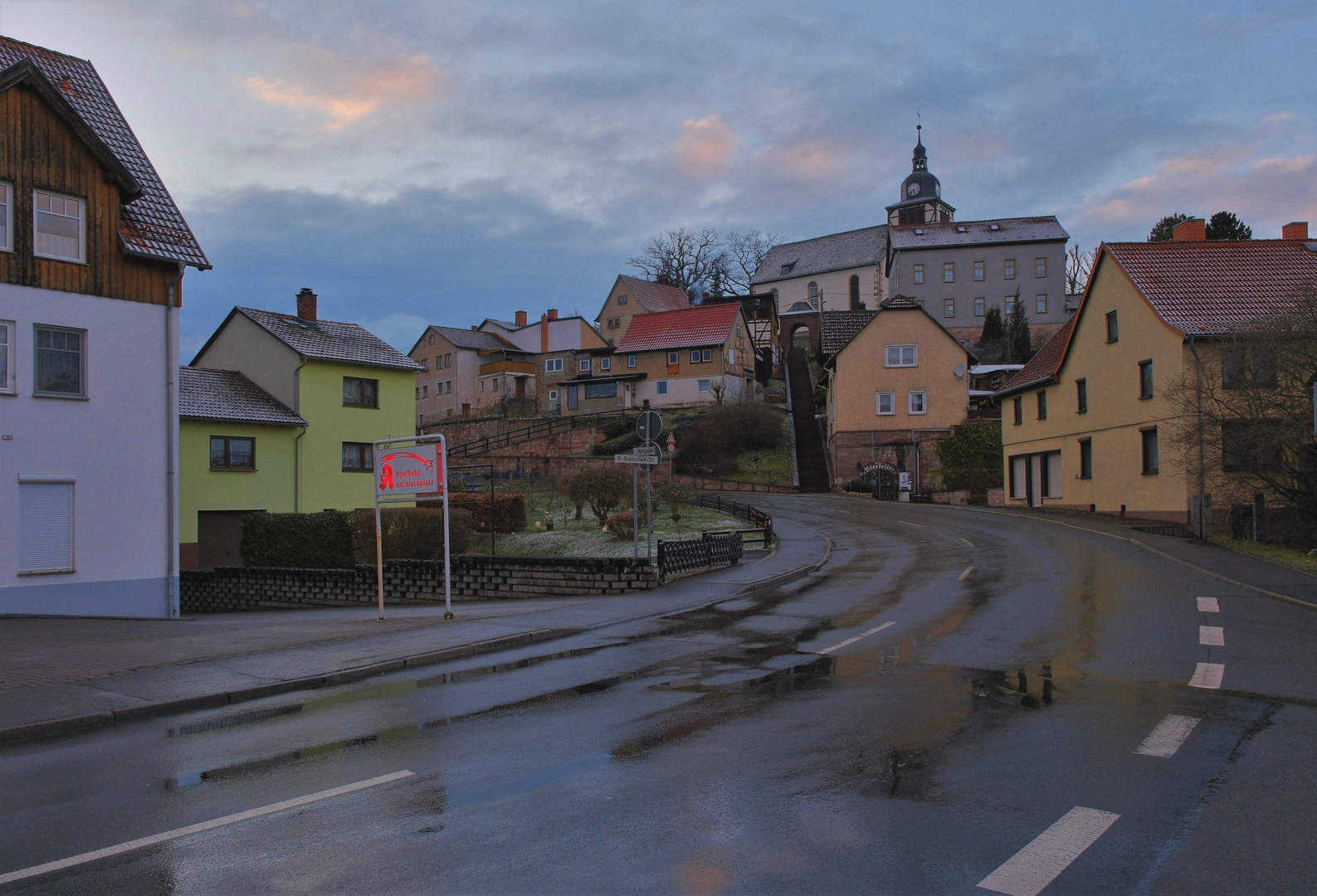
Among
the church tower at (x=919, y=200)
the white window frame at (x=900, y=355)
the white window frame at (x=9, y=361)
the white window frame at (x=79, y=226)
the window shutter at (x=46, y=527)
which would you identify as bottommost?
the window shutter at (x=46, y=527)

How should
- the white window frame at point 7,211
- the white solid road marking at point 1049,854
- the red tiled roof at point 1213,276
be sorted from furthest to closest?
the red tiled roof at point 1213,276, the white window frame at point 7,211, the white solid road marking at point 1049,854

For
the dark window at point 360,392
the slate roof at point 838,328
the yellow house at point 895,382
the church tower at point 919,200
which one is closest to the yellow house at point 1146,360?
the yellow house at point 895,382

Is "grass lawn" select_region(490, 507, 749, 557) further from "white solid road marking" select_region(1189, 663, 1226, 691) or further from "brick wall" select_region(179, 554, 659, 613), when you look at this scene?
"white solid road marking" select_region(1189, 663, 1226, 691)

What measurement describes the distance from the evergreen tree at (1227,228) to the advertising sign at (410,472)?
242 feet

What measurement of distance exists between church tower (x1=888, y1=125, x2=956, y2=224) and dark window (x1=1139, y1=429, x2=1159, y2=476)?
7997cm

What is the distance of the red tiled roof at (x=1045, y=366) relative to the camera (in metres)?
38.0

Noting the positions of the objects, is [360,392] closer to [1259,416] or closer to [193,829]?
[1259,416]

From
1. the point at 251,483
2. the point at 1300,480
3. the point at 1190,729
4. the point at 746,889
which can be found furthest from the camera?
the point at 251,483

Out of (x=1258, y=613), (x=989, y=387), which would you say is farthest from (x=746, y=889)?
(x=989, y=387)

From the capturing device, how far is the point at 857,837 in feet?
15.9

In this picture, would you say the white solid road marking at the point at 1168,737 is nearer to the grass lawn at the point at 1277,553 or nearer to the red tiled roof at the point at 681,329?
the grass lawn at the point at 1277,553

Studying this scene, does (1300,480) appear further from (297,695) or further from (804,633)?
(297,695)

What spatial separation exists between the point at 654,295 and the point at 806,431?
111 ft

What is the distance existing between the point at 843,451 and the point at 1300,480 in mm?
29283
